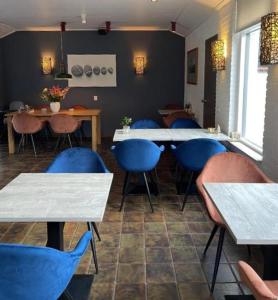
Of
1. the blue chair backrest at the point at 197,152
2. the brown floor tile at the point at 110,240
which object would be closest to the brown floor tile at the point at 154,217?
the brown floor tile at the point at 110,240

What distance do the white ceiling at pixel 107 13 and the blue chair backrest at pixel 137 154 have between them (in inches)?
96.7

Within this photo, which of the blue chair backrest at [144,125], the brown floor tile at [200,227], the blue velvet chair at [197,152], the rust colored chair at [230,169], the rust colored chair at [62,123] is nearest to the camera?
the rust colored chair at [230,169]

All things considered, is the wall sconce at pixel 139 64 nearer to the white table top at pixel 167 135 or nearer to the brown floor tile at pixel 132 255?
the white table top at pixel 167 135

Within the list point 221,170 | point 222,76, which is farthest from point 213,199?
point 222,76

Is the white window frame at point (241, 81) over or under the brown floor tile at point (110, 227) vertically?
over

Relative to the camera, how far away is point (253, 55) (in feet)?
14.3

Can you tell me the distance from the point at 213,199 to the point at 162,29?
726 cm

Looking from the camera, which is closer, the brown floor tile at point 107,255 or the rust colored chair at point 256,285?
the rust colored chair at point 256,285

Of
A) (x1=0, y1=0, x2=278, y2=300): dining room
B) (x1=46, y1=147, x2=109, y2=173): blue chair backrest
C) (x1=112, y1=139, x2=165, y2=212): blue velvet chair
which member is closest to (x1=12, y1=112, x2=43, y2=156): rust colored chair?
(x1=0, y1=0, x2=278, y2=300): dining room

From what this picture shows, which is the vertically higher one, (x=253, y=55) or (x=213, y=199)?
(x=253, y=55)

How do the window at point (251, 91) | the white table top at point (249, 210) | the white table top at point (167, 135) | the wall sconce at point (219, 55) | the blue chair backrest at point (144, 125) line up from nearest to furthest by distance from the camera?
the white table top at point (249, 210) < the window at point (251, 91) < the white table top at point (167, 135) < the wall sconce at point (219, 55) < the blue chair backrest at point (144, 125)

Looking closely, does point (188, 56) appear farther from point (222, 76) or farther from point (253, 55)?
point (253, 55)

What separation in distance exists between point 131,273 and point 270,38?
2.17 meters

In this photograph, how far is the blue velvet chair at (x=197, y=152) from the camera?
385 centimetres
